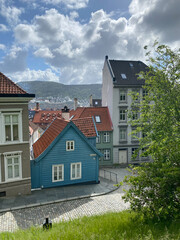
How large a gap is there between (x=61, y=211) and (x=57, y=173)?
4559mm

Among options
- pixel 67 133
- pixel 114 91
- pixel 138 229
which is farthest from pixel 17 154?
pixel 114 91

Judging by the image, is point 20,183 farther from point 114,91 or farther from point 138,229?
point 114,91

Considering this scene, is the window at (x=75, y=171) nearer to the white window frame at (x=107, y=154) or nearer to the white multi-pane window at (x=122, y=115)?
the white window frame at (x=107, y=154)

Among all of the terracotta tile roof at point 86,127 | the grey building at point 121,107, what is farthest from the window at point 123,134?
the terracotta tile roof at point 86,127

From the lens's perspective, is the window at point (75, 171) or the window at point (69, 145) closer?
the window at point (69, 145)

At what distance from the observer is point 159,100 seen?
1579 cm

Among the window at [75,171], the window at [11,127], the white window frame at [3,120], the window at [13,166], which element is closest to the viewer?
the white window frame at [3,120]

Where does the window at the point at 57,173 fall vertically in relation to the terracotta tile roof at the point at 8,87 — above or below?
below

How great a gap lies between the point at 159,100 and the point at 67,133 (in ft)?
28.5

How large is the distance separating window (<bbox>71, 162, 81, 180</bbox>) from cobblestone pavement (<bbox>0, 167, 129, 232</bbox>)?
3.05 m

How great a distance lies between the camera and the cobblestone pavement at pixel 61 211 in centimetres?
1123

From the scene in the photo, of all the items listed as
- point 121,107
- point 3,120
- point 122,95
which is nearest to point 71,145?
point 3,120

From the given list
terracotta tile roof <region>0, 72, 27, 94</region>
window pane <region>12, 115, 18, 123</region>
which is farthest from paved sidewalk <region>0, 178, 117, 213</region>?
terracotta tile roof <region>0, 72, 27, 94</region>

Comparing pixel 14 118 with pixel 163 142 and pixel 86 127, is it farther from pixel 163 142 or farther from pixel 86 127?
pixel 163 142
